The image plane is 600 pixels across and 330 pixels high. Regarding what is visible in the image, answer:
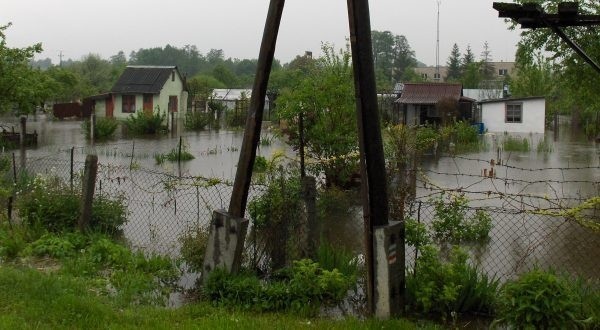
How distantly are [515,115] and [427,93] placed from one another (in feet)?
19.4

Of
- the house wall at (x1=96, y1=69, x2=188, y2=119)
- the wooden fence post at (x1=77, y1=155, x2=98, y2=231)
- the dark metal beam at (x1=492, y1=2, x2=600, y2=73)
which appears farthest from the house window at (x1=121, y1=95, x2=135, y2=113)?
the dark metal beam at (x1=492, y1=2, x2=600, y2=73)

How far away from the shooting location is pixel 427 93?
42.3 m

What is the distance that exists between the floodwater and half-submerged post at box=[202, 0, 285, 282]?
5.59 feet

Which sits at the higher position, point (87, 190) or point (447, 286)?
point (87, 190)

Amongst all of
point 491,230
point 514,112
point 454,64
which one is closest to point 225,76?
point 454,64

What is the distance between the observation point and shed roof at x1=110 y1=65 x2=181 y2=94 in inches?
1978

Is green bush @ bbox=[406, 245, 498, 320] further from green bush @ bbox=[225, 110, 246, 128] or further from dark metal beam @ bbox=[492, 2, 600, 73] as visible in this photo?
green bush @ bbox=[225, 110, 246, 128]

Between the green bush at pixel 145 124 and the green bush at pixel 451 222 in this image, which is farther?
the green bush at pixel 145 124

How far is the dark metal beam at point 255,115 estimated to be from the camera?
19.3ft

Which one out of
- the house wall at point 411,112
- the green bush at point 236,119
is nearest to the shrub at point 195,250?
the green bush at point 236,119

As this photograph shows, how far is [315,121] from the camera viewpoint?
14219mm

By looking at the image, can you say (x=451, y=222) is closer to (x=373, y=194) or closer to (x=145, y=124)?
(x=373, y=194)

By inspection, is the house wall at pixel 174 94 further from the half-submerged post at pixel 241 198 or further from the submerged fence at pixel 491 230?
the half-submerged post at pixel 241 198

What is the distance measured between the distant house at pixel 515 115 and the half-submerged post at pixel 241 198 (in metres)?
34.8
